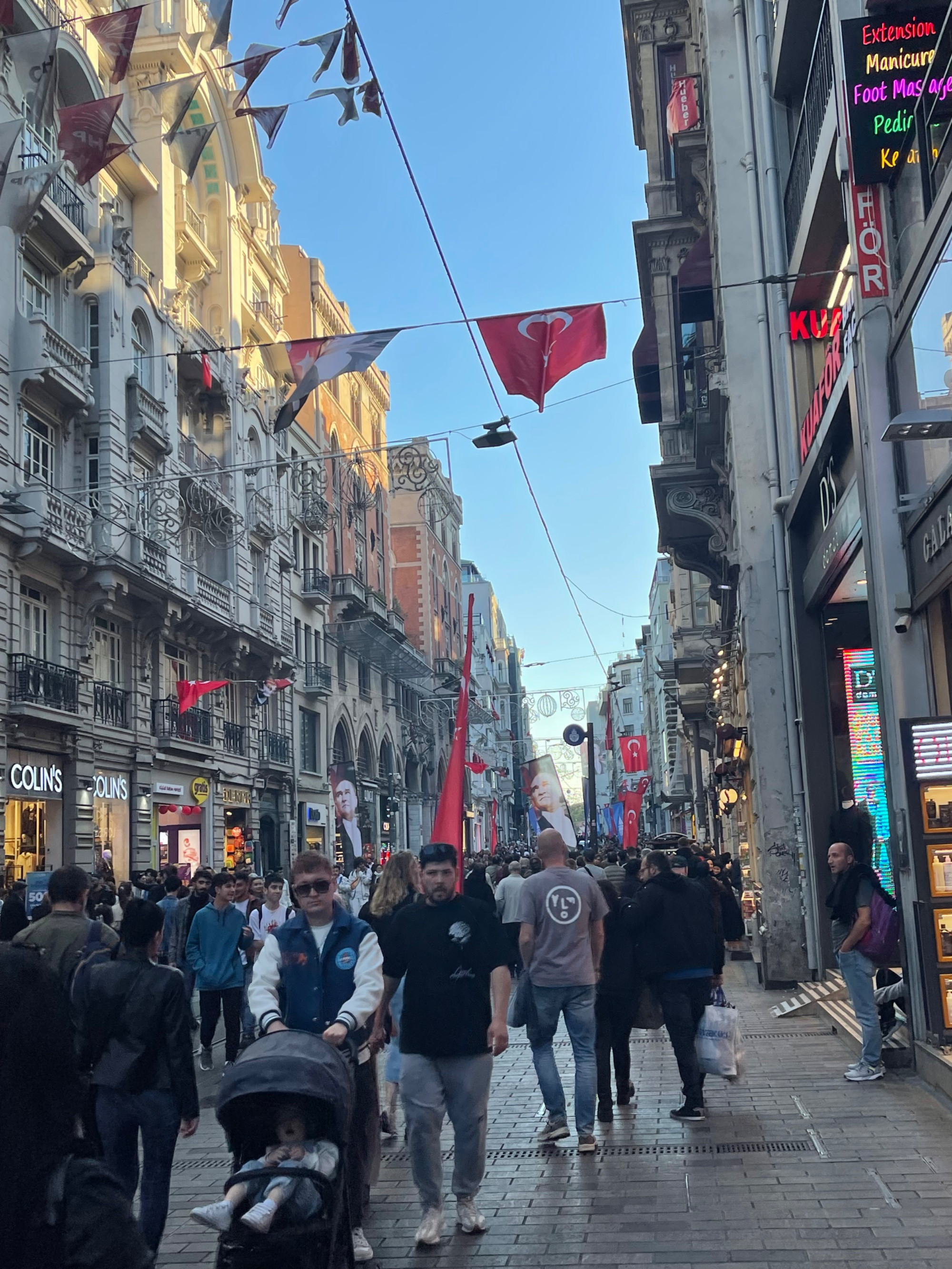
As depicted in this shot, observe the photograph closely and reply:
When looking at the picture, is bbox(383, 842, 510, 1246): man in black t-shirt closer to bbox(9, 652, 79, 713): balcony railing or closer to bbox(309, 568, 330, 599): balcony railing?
bbox(9, 652, 79, 713): balcony railing

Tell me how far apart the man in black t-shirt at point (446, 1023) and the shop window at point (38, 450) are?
2148cm

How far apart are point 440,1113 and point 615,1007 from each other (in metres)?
3.36

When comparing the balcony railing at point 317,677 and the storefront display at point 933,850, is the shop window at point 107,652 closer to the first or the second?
the balcony railing at point 317,677

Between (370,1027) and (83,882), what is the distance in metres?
1.86

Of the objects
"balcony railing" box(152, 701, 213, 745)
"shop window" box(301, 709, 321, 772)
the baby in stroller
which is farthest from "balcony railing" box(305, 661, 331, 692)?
the baby in stroller

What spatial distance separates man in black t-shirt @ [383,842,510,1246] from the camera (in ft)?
21.0

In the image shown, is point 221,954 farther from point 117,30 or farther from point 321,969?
point 117,30

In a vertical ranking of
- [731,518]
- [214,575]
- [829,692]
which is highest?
[214,575]

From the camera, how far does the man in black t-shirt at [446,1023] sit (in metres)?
6.39

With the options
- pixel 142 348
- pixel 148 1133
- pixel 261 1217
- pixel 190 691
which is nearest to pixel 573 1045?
pixel 148 1133

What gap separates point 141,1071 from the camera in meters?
5.61

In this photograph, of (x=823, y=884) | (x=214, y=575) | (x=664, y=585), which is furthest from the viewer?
(x=664, y=585)

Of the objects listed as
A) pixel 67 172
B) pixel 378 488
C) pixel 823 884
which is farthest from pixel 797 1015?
pixel 67 172

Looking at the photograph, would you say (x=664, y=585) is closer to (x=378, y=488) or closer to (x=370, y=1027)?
(x=378, y=488)
